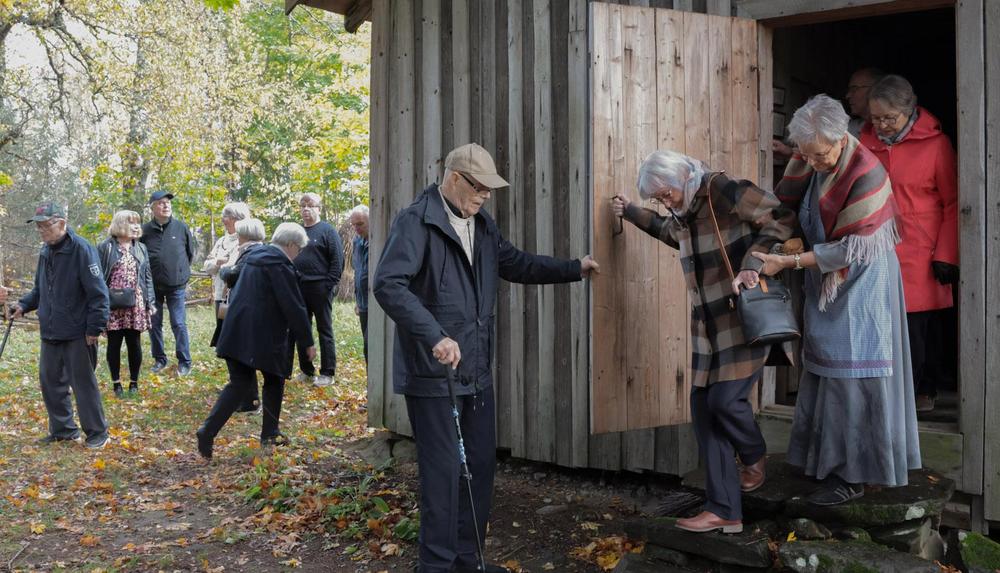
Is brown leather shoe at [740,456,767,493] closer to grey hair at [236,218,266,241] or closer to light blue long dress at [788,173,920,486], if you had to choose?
light blue long dress at [788,173,920,486]

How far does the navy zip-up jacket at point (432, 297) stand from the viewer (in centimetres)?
383

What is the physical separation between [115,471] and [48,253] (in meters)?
2.02

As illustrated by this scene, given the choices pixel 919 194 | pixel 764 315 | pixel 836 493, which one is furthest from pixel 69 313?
pixel 919 194

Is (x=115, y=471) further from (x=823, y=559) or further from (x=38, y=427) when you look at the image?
(x=823, y=559)

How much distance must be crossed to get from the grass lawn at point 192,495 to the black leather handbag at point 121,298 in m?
1.01

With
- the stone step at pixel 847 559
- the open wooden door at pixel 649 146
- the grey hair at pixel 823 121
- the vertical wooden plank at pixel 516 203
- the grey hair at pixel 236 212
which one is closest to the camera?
Result: the stone step at pixel 847 559

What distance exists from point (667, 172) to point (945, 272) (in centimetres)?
188

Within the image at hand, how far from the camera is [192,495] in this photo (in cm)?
624

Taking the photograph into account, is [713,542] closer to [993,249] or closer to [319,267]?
[993,249]

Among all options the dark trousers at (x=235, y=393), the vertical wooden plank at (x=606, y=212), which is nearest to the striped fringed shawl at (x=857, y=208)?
the vertical wooden plank at (x=606, y=212)

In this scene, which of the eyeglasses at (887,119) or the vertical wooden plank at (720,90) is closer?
the eyeglasses at (887,119)

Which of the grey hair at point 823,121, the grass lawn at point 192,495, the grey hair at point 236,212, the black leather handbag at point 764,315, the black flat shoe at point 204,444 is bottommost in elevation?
the grass lawn at point 192,495

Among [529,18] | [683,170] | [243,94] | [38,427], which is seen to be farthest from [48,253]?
[243,94]

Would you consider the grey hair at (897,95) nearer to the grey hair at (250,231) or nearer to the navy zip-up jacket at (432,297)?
the navy zip-up jacket at (432,297)
